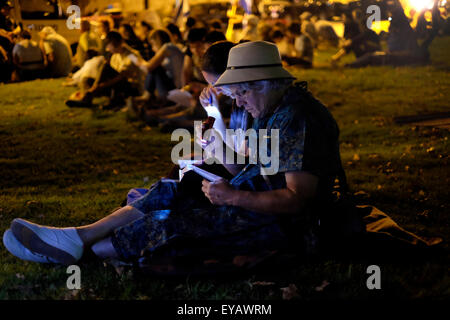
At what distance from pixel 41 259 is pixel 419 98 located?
8.73 m

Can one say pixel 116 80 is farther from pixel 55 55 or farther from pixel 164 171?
pixel 55 55

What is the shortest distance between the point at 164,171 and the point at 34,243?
3.24 m

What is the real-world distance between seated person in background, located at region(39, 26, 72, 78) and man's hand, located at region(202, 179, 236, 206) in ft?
40.4

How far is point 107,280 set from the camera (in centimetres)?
316

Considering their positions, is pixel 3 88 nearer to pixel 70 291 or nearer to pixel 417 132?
pixel 417 132

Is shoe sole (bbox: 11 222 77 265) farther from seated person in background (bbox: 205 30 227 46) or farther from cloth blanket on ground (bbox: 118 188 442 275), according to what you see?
seated person in background (bbox: 205 30 227 46)

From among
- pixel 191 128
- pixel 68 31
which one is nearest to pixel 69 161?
pixel 191 128

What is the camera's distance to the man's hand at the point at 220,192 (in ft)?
9.85

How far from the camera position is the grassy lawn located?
122 inches

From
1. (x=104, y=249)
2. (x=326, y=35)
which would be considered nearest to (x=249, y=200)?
(x=104, y=249)

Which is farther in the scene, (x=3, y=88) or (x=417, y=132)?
(x=3, y=88)

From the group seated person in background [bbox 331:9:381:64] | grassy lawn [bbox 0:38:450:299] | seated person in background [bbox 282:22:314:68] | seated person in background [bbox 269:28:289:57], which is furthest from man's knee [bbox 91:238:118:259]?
seated person in background [bbox 331:9:381:64]

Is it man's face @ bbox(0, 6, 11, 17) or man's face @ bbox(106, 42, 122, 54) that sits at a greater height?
man's face @ bbox(0, 6, 11, 17)

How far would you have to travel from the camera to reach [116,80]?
1038 cm
